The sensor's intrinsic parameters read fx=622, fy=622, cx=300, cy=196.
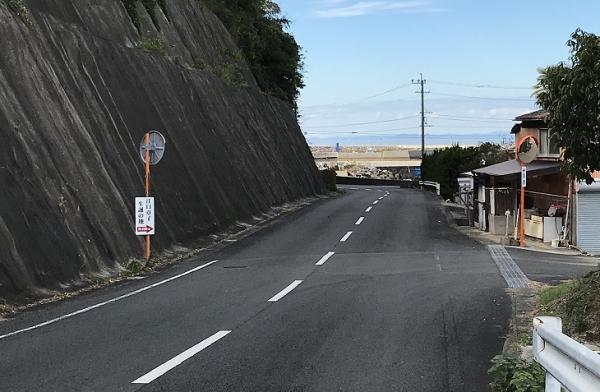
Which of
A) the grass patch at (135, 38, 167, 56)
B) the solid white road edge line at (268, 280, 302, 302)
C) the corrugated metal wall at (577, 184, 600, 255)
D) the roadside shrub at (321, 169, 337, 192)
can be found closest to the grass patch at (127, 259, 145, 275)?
the solid white road edge line at (268, 280, 302, 302)

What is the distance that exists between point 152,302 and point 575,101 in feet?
24.1

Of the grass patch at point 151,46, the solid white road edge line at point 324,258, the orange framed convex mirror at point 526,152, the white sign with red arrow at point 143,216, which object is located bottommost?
the solid white road edge line at point 324,258

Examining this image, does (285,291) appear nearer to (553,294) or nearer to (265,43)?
(553,294)

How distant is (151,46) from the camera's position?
2577 cm

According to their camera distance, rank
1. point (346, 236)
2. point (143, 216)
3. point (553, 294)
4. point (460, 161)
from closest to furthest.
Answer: point (553, 294) → point (143, 216) → point (346, 236) → point (460, 161)

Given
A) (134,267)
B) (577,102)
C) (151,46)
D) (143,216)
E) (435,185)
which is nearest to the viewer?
(577,102)

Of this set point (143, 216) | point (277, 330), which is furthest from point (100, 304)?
point (143, 216)

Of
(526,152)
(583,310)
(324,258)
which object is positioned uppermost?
(526,152)

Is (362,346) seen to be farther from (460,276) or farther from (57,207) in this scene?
(57,207)

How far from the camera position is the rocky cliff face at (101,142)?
12.6 m

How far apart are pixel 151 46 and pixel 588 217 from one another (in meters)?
17.9

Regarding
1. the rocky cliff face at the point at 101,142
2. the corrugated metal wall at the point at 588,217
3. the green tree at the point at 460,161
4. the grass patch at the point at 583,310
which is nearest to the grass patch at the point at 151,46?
the rocky cliff face at the point at 101,142

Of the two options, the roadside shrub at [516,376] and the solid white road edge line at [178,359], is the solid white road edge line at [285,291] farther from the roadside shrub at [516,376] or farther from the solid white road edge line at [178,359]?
the roadside shrub at [516,376]

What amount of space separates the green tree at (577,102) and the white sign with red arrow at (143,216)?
34.1 ft
